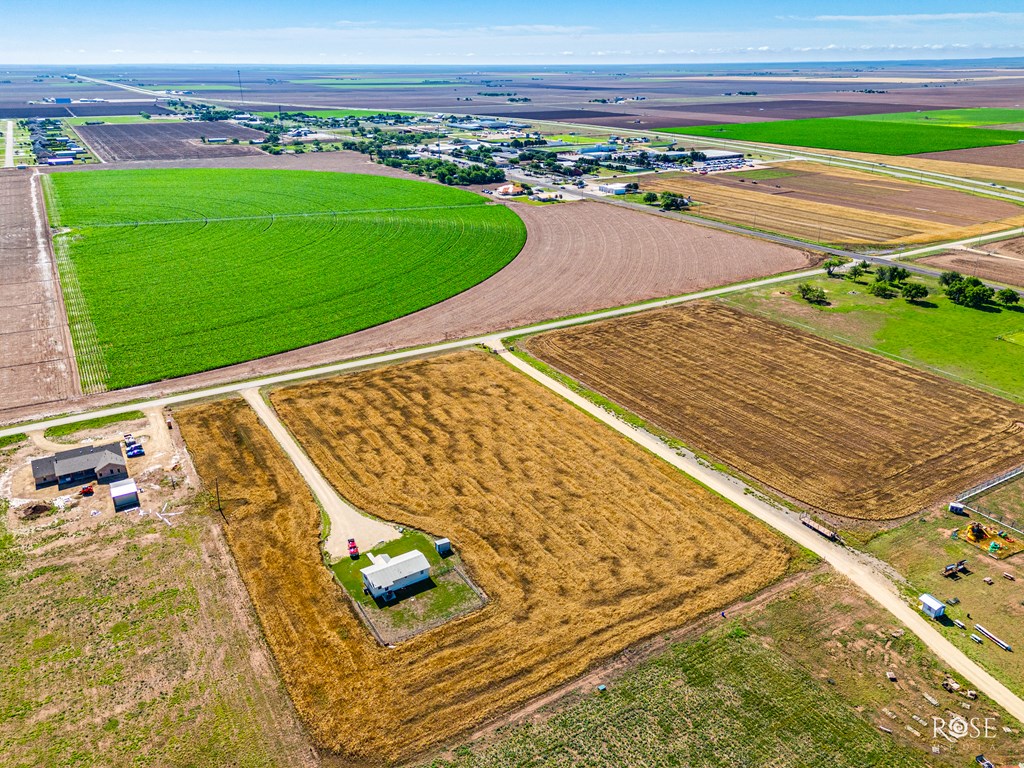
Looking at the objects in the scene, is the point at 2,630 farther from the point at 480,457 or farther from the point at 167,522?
the point at 480,457

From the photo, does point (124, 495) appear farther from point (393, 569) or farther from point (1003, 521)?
point (1003, 521)

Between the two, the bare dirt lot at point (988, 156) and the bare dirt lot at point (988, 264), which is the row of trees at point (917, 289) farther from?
the bare dirt lot at point (988, 156)

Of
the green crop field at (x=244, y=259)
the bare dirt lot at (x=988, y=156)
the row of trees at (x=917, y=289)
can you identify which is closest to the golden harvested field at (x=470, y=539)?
the green crop field at (x=244, y=259)

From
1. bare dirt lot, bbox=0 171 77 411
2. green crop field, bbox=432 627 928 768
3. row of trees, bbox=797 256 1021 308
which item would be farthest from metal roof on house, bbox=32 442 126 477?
row of trees, bbox=797 256 1021 308

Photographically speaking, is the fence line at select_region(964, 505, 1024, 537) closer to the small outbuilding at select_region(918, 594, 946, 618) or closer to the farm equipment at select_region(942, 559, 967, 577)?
the farm equipment at select_region(942, 559, 967, 577)

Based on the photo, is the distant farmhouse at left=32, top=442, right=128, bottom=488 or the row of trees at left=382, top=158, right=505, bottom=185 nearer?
the distant farmhouse at left=32, top=442, right=128, bottom=488

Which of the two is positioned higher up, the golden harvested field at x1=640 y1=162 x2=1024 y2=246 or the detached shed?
the golden harvested field at x1=640 y1=162 x2=1024 y2=246
